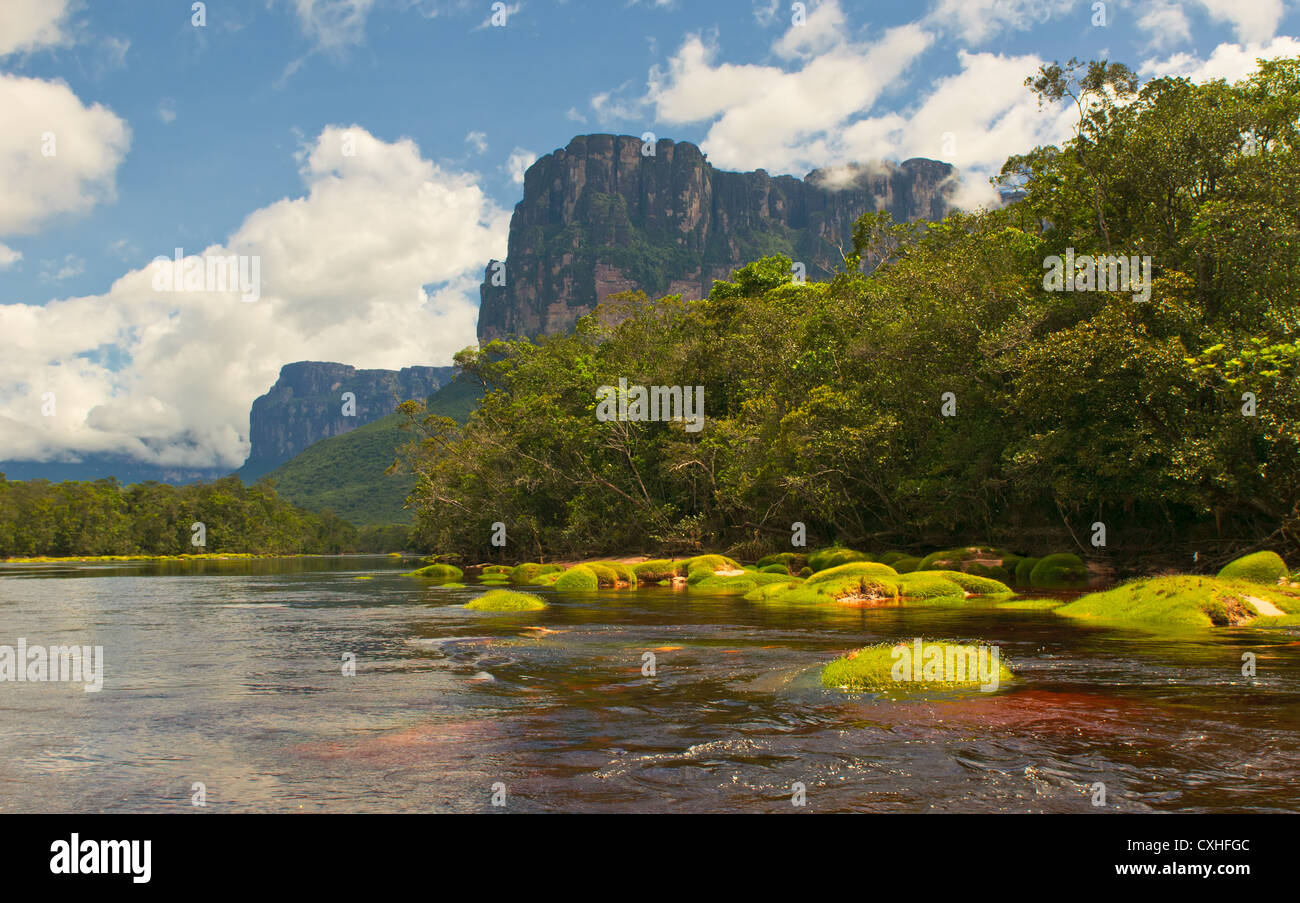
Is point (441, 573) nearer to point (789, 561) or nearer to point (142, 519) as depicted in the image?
point (789, 561)

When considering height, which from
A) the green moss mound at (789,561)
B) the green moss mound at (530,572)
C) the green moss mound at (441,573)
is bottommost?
the green moss mound at (441,573)

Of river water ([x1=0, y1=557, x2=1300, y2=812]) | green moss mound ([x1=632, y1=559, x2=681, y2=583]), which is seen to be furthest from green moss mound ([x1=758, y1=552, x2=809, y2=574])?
river water ([x1=0, y1=557, x2=1300, y2=812])

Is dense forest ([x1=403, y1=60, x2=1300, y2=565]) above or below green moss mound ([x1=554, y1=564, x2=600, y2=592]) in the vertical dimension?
above

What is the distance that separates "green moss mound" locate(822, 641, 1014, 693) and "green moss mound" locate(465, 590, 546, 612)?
13.3m

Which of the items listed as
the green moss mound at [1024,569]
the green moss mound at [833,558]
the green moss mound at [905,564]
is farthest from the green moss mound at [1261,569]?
the green moss mound at [833,558]

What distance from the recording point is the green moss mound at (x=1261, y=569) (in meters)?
18.9

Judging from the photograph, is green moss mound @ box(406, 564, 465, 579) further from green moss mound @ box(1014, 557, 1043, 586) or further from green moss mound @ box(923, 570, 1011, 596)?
green moss mound @ box(923, 570, 1011, 596)

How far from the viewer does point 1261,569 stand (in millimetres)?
19062

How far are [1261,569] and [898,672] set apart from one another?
14.2m

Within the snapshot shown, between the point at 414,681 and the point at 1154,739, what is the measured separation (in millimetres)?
8629

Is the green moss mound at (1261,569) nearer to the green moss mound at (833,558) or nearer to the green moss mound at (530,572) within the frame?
the green moss mound at (833,558)

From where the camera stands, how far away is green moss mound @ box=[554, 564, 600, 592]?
32438 millimetres

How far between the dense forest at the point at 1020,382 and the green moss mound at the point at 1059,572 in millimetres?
2401
